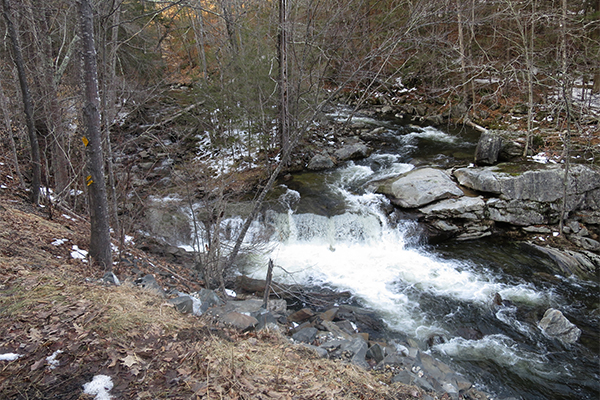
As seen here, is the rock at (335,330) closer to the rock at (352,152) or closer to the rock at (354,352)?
the rock at (354,352)

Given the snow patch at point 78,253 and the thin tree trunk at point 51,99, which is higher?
the thin tree trunk at point 51,99

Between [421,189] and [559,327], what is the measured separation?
4.90 metres

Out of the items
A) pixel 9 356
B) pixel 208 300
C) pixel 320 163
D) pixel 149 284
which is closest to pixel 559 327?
pixel 208 300

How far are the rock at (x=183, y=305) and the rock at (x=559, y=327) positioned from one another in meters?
6.43

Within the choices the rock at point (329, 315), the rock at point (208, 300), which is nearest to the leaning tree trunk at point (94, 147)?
the rock at point (208, 300)

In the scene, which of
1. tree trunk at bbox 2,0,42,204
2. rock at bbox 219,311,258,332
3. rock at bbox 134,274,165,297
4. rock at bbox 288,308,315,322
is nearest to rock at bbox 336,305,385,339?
rock at bbox 288,308,315,322

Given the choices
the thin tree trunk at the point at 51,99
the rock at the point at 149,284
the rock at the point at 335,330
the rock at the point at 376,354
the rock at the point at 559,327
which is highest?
the thin tree trunk at the point at 51,99

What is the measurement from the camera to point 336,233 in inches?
388

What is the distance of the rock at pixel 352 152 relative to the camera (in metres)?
13.5

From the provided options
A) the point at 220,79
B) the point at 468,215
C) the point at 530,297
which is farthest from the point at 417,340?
the point at 220,79

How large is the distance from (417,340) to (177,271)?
→ 4.85 metres

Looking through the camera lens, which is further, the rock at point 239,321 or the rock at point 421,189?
the rock at point 421,189

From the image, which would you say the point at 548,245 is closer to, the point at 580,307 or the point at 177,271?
the point at 580,307

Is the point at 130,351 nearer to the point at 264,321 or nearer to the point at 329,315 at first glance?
the point at 264,321
